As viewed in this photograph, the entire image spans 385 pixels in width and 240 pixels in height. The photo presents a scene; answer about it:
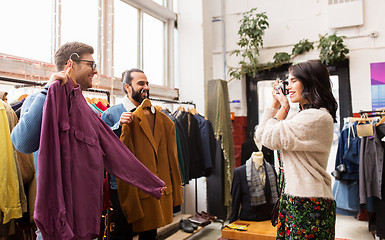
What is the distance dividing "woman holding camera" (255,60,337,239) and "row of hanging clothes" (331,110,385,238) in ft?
7.89

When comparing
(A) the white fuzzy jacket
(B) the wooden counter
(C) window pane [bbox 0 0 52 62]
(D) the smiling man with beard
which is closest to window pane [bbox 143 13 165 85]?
(C) window pane [bbox 0 0 52 62]

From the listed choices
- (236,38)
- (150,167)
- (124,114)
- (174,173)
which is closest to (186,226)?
(174,173)

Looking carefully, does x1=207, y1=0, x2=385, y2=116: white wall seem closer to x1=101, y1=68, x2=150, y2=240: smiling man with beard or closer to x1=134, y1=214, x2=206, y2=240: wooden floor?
x1=134, y1=214, x2=206, y2=240: wooden floor

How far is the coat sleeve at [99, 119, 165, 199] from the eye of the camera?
182 centimetres

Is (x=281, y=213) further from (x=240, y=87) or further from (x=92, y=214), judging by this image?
(x=240, y=87)

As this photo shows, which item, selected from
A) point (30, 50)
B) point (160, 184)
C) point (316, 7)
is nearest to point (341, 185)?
point (316, 7)

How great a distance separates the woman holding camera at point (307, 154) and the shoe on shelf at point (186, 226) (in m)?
2.30

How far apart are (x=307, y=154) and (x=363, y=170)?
2687mm

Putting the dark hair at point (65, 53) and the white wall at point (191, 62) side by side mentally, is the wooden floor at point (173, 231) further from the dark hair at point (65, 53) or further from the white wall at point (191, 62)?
the dark hair at point (65, 53)

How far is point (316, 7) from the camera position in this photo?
5508 millimetres

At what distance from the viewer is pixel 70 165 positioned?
156cm

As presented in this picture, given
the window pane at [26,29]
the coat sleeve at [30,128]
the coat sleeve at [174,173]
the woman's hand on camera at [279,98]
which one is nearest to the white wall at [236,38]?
the window pane at [26,29]

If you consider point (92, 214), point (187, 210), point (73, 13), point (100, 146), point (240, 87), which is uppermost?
point (73, 13)

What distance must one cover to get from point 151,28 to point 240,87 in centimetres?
186
